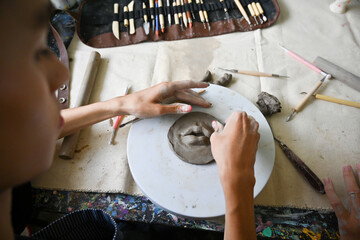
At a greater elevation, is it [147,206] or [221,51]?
[221,51]

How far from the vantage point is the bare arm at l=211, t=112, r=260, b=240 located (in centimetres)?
72

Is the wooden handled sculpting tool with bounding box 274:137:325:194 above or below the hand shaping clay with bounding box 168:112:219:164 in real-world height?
below

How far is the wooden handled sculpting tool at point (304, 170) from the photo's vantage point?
3.17 feet

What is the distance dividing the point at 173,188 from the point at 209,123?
340 mm

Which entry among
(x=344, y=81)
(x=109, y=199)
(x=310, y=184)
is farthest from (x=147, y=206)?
(x=344, y=81)

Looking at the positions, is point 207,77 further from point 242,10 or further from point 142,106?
point 242,10

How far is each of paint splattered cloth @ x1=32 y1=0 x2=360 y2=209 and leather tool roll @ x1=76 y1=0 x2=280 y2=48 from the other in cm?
5

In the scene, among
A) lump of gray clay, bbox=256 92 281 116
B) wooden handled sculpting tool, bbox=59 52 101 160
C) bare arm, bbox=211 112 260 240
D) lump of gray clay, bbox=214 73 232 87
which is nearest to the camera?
bare arm, bbox=211 112 260 240

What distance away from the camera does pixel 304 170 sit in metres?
1.01

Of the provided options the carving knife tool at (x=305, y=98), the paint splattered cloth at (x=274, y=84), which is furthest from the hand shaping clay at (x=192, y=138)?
the carving knife tool at (x=305, y=98)

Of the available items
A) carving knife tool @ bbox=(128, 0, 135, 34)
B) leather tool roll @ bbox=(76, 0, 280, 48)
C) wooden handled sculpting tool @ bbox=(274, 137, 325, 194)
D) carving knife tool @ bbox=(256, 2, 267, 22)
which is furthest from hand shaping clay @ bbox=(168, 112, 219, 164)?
carving knife tool @ bbox=(256, 2, 267, 22)

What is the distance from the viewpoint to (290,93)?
1.30m

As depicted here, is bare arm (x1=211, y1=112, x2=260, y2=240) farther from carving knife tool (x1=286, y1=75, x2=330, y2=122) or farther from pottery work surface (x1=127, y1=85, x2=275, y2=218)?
carving knife tool (x1=286, y1=75, x2=330, y2=122)

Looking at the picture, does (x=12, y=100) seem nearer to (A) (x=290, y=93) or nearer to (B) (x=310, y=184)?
(B) (x=310, y=184)
